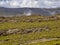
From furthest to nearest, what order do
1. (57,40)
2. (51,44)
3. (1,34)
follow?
1. (1,34)
2. (57,40)
3. (51,44)

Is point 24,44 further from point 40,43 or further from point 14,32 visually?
point 14,32

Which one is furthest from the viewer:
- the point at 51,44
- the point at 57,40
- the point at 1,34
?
the point at 1,34

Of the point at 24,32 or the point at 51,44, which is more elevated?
the point at 51,44

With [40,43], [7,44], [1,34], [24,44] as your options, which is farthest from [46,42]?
[1,34]

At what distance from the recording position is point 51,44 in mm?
64500

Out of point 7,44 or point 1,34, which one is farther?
point 1,34

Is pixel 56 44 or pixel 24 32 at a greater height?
pixel 56 44

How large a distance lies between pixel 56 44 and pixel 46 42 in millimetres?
3255

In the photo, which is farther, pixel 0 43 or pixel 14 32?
pixel 14 32

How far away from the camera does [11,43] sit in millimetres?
66375

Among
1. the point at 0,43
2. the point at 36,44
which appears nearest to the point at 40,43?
the point at 36,44

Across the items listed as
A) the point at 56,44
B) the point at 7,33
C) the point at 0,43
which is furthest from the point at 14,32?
the point at 56,44

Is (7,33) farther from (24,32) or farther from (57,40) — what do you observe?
(57,40)

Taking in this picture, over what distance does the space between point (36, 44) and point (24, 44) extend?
3.24 m
